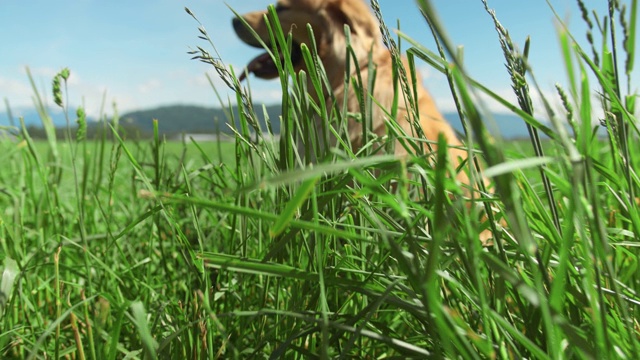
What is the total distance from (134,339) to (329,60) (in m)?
1.97

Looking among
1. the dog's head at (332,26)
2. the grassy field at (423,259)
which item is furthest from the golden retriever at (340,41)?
the grassy field at (423,259)

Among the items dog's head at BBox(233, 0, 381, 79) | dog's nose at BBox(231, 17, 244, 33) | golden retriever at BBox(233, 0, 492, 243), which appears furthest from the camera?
dog's nose at BBox(231, 17, 244, 33)

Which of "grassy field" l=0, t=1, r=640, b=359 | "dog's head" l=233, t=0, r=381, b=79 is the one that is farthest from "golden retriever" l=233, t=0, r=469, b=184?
"grassy field" l=0, t=1, r=640, b=359

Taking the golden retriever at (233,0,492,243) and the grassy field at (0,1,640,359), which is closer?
the grassy field at (0,1,640,359)

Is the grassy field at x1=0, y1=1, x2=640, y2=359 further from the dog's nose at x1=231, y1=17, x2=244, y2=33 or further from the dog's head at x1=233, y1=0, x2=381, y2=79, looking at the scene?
the dog's nose at x1=231, y1=17, x2=244, y2=33

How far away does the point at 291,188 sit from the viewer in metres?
0.41

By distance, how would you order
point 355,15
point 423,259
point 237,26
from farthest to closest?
point 237,26 → point 355,15 → point 423,259

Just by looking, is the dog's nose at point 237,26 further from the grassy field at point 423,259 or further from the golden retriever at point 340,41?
the grassy field at point 423,259

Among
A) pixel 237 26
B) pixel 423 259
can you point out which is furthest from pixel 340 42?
pixel 423 259

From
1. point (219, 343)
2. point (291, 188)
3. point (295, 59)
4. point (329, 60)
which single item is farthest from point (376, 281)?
point (295, 59)

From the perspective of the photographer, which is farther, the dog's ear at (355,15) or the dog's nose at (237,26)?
the dog's nose at (237,26)

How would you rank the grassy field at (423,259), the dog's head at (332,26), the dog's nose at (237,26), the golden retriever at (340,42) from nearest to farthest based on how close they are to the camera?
the grassy field at (423,259) < the golden retriever at (340,42) < the dog's head at (332,26) < the dog's nose at (237,26)

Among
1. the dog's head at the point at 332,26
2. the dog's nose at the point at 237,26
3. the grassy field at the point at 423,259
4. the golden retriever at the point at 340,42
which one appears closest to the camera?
the grassy field at the point at 423,259

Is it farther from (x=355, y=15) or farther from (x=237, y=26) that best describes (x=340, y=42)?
(x=237, y=26)
